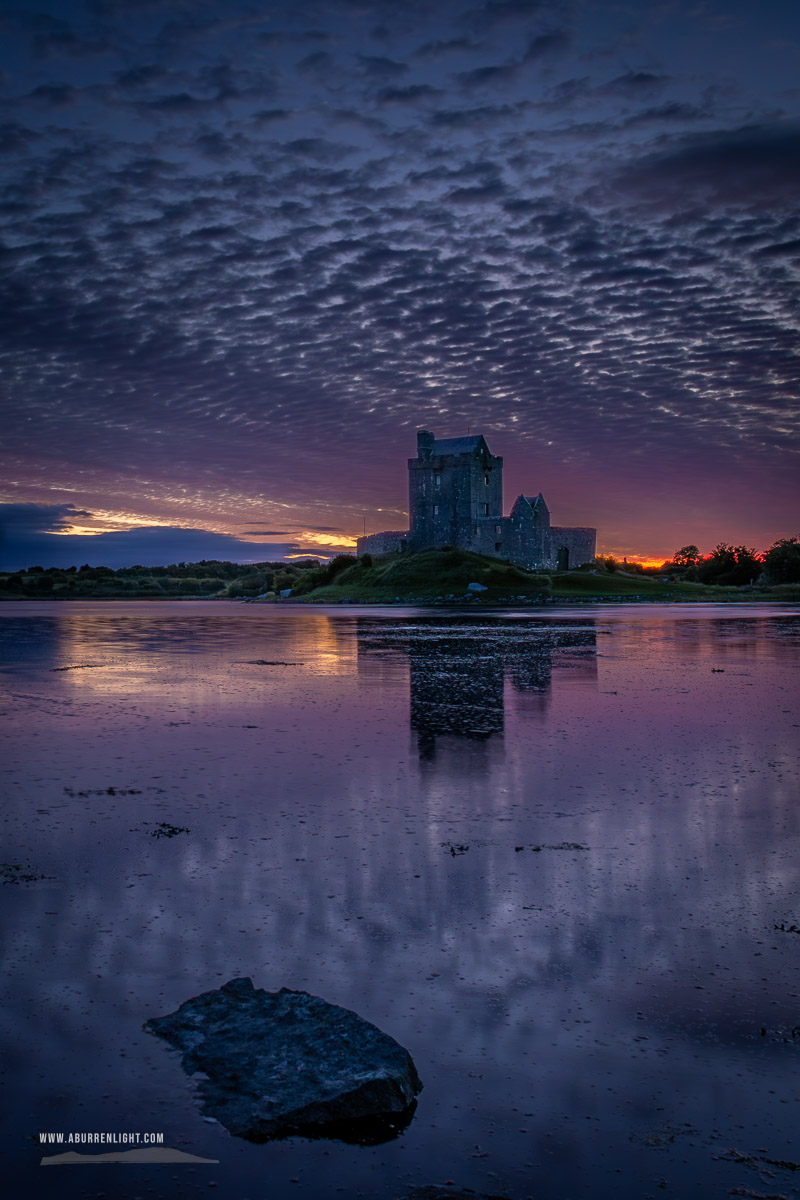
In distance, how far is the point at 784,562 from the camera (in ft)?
347

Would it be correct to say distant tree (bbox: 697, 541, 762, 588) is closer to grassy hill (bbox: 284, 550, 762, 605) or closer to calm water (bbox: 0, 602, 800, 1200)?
grassy hill (bbox: 284, 550, 762, 605)

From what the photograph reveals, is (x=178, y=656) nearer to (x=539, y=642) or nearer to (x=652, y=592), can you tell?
(x=539, y=642)

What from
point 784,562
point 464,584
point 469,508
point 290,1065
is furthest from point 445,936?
point 784,562

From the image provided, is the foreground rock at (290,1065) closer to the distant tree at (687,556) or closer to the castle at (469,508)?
the castle at (469,508)

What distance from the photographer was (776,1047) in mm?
4137

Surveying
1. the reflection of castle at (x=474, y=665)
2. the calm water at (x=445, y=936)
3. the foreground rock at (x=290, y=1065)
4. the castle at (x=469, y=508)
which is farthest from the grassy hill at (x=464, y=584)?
the foreground rock at (x=290, y=1065)

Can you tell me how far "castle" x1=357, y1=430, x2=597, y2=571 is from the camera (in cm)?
10256

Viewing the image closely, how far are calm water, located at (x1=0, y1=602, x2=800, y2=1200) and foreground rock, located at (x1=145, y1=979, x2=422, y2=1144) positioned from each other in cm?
10

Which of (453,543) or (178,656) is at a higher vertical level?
(453,543)

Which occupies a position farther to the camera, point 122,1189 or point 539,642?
point 539,642

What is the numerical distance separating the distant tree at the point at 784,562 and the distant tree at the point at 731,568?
5276mm

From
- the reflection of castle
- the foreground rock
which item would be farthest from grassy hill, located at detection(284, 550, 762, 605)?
the foreground rock

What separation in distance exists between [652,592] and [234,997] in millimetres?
94970

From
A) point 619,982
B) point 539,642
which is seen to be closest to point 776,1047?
point 619,982
